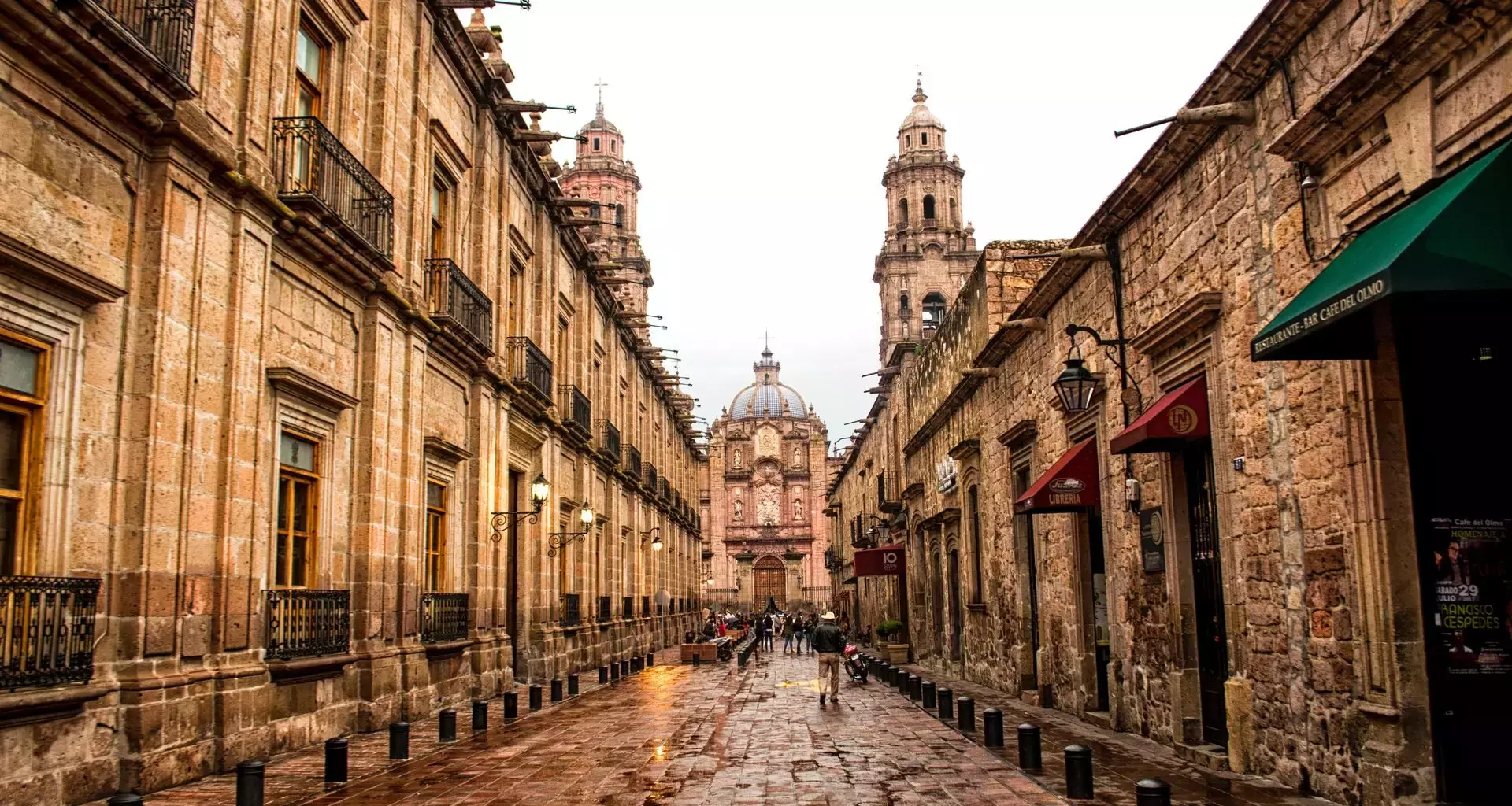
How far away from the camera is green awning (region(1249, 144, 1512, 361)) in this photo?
6.00m

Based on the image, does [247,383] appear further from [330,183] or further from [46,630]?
[46,630]

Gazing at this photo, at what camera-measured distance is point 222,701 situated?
10.2 meters

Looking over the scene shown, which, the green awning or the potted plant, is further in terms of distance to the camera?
the potted plant

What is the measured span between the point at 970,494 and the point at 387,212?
12.9 m

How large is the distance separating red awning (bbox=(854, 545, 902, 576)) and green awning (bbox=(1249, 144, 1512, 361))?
86.1 feet

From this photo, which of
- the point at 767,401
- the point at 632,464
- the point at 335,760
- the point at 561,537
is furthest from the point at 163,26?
the point at 767,401

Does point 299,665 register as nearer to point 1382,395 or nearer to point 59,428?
point 59,428

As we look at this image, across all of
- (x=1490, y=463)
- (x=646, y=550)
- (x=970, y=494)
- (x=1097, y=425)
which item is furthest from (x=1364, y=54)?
(x=646, y=550)

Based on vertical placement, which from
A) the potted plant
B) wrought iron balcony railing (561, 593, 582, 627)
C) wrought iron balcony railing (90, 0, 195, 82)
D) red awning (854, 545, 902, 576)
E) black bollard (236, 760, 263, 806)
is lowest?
the potted plant

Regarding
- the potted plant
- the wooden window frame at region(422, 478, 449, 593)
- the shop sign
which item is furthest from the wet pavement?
the potted plant

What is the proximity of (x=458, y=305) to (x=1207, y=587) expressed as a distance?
1153cm

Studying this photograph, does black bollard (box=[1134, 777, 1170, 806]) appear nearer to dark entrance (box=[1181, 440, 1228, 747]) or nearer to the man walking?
dark entrance (box=[1181, 440, 1228, 747])

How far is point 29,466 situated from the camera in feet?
27.2

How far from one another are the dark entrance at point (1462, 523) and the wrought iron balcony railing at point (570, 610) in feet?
63.6
